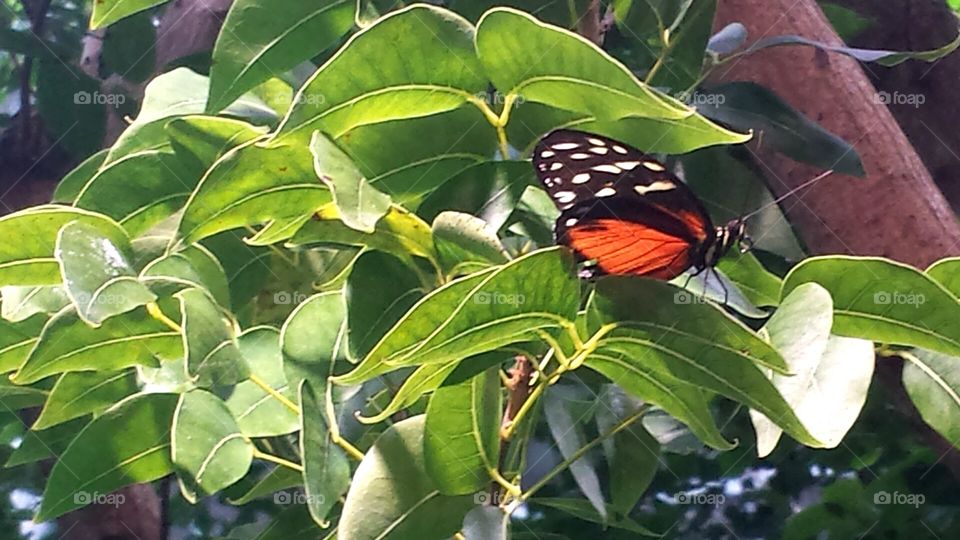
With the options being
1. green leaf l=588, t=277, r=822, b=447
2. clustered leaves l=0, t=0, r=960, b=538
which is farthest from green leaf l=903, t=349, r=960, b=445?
green leaf l=588, t=277, r=822, b=447

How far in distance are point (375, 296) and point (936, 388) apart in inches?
11.2

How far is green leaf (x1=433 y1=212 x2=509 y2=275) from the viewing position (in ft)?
1.36

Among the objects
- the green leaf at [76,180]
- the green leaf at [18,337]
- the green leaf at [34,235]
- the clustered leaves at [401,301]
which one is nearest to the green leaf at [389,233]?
the clustered leaves at [401,301]

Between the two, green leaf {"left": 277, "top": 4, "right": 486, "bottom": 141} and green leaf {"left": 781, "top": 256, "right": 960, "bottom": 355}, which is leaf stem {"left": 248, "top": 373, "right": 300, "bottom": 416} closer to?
green leaf {"left": 277, "top": 4, "right": 486, "bottom": 141}

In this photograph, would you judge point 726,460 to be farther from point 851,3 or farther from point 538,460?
point 851,3

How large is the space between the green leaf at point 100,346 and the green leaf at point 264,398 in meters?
0.04

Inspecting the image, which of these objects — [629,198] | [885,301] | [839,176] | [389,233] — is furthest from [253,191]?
[839,176]

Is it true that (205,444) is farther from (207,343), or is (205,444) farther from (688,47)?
(688,47)

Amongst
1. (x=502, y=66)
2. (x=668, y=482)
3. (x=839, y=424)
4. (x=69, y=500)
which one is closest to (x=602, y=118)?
(x=502, y=66)

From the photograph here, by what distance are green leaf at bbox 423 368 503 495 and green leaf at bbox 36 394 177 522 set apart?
0.17 meters

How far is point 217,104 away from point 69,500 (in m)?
0.23

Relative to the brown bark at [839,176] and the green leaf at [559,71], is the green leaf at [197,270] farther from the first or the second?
the brown bark at [839,176]

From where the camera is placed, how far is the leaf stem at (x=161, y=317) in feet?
1.66

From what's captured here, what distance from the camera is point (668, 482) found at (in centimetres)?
95
